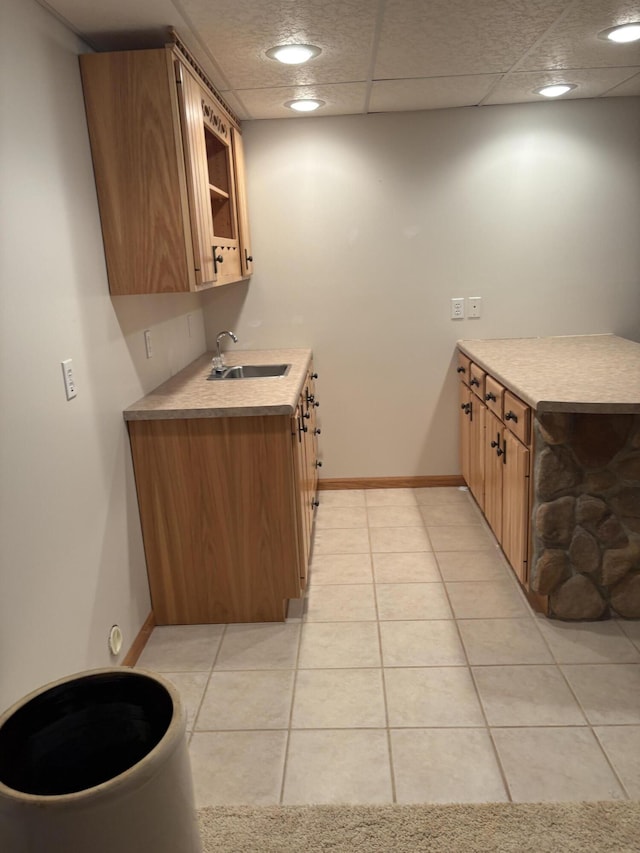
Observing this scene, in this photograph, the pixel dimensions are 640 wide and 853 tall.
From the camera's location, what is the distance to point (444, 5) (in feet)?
6.93

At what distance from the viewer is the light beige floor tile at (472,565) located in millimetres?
2965

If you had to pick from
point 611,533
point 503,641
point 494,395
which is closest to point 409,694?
point 503,641

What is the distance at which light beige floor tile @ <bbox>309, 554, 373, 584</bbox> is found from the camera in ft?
9.86

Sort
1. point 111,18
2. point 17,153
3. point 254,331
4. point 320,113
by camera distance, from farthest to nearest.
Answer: point 254,331 → point 320,113 → point 111,18 → point 17,153

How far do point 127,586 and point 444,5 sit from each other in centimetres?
227

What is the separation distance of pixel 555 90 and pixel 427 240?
967 millimetres

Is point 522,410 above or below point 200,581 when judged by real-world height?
above

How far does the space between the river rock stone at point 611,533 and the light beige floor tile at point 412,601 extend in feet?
2.21

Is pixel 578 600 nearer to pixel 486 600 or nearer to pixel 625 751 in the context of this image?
pixel 486 600

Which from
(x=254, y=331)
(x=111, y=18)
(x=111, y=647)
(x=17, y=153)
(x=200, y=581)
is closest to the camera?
(x=17, y=153)

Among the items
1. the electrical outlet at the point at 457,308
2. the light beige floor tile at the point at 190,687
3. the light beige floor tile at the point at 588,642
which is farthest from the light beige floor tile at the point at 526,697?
the electrical outlet at the point at 457,308

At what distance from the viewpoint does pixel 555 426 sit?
235cm

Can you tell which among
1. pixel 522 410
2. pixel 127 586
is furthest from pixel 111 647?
pixel 522 410

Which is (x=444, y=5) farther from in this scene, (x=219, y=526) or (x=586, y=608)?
(x=586, y=608)
